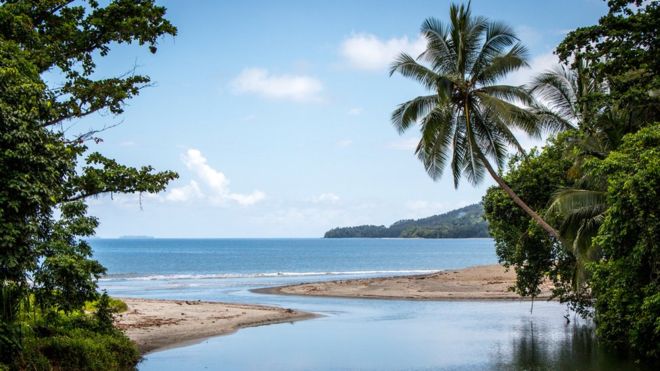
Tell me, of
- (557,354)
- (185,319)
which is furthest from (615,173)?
(185,319)

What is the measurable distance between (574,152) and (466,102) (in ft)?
16.6

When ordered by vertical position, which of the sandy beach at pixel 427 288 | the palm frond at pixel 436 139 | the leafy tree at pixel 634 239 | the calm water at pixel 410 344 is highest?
the palm frond at pixel 436 139

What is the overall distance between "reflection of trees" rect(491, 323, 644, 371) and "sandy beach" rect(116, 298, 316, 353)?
34.2 ft

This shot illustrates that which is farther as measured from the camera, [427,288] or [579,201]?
[427,288]

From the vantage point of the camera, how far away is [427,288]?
44062 mm

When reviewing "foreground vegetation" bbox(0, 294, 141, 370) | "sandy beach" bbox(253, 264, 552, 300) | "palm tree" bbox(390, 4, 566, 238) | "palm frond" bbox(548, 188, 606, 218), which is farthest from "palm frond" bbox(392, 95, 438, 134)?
"sandy beach" bbox(253, 264, 552, 300)

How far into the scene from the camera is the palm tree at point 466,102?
21.7 m

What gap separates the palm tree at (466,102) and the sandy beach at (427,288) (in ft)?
54.7

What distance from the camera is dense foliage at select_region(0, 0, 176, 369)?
40.2ft

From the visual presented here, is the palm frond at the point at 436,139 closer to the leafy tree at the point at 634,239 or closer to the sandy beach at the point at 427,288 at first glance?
the leafy tree at the point at 634,239

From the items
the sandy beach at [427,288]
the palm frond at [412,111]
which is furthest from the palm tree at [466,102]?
the sandy beach at [427,288]

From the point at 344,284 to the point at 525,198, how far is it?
26.6 metres

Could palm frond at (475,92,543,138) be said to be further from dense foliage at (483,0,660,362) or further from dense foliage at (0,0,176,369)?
dense foliage at (0,0,176,369)

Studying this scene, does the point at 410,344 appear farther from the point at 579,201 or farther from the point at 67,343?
the point at 67,343
